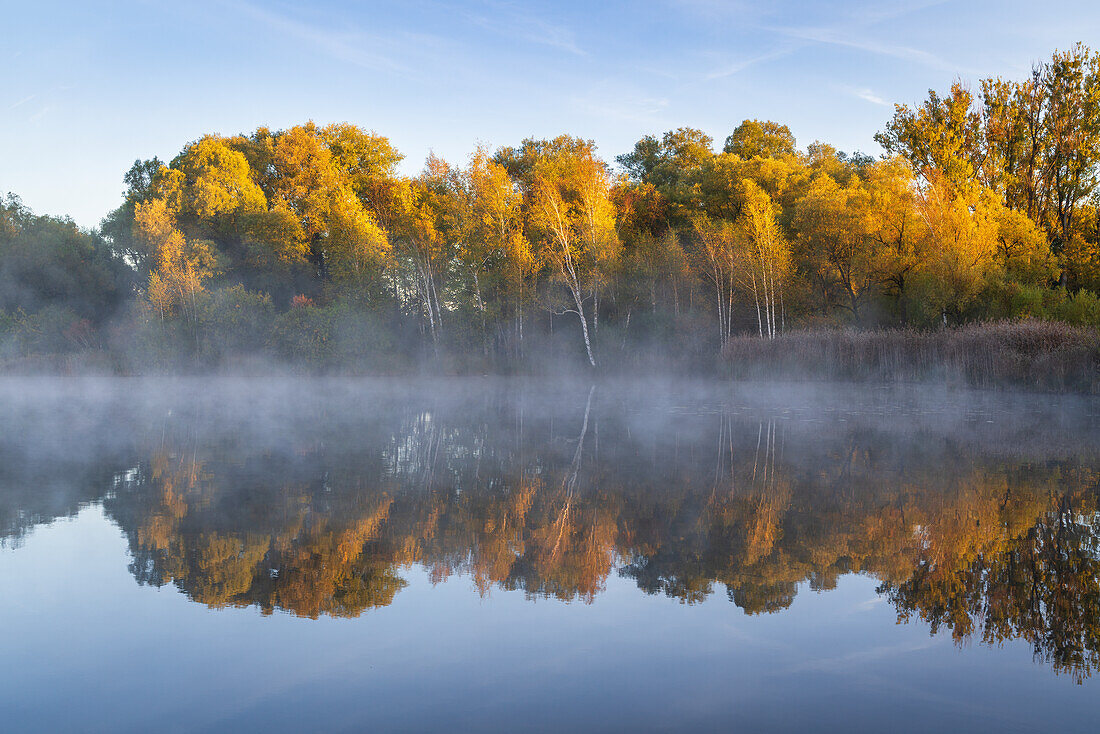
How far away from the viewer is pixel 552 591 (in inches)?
194

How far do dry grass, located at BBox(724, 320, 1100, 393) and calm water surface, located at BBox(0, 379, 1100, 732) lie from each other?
12.1 metres

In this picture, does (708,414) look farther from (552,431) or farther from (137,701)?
(137,701)

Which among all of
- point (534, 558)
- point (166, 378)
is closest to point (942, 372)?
point (534, 558)

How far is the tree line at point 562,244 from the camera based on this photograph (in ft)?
113

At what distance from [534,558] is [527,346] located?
35.8 metres

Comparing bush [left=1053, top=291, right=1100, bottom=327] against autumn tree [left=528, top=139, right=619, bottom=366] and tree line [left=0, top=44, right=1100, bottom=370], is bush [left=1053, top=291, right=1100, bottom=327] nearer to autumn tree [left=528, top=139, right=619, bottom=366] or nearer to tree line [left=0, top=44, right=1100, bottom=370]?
tree line [left=0, top=44, right=1100, bottom=370]

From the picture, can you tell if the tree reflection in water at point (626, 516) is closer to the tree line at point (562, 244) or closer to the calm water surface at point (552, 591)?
the calm water surface at point (552, 591)

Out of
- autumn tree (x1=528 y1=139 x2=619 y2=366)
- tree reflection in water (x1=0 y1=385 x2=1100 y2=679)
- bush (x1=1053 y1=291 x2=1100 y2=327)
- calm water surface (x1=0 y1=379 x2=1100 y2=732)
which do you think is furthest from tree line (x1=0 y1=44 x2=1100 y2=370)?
calm water surface (x1=0 y1=379 x2=1100 y2=732)

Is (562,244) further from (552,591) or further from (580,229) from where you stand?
(552,591)

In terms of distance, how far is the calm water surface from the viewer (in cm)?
335

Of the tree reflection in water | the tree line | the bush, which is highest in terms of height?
the tree line

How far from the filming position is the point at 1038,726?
10.3 feet

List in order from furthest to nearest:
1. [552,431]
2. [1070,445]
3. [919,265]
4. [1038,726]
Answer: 1. [919,265]
2. [552,431]
3. [1070,445]
4. [1038,726]

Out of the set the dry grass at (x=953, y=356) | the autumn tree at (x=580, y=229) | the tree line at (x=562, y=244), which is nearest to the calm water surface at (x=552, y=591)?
the dry grass at (x=953, y=356)
